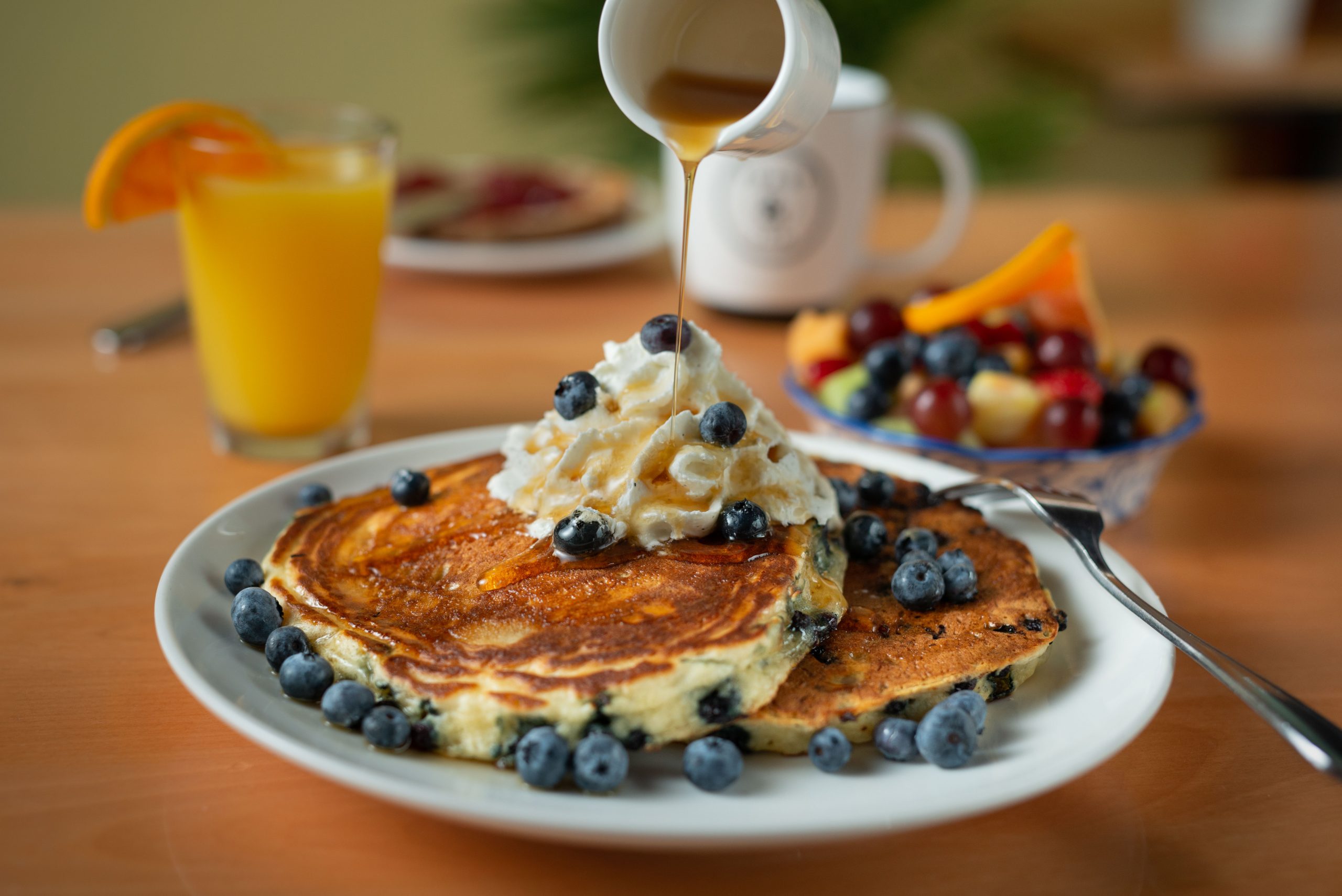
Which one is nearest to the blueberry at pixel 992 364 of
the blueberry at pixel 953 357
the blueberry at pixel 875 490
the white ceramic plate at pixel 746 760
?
the blueberry at pixel 953 357

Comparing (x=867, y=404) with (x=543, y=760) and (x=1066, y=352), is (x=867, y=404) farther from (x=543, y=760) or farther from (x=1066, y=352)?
(x=543, y=760)

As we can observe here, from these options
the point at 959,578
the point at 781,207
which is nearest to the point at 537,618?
the point at 959,578

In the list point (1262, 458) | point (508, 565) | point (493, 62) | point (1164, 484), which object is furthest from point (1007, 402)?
point (493, 62)

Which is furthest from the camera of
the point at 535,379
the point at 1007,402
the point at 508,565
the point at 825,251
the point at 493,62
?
the point at 493,62

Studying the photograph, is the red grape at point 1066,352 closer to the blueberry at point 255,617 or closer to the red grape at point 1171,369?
the red grape at point 1171,369

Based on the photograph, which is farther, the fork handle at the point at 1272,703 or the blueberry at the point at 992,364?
the blueberry at the point at 992,364

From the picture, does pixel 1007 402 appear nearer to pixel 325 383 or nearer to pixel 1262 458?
pixel 1262 458
